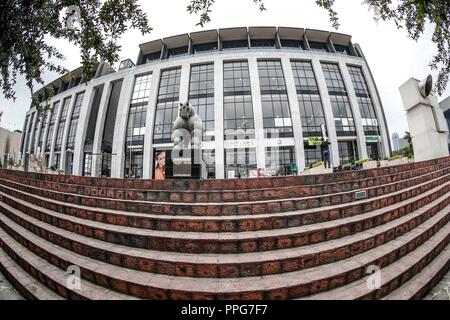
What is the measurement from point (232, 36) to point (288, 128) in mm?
14828

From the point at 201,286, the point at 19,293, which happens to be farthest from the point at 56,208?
the point at 201,286

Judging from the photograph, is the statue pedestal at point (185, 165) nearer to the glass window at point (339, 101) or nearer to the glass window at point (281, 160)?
the glass window at point (281, 160)

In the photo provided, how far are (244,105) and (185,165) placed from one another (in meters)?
15.4

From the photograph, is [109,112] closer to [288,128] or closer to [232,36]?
[232,36]

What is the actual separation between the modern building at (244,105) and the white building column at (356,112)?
106 millimetres

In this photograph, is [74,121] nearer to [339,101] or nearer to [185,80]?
[185,80]

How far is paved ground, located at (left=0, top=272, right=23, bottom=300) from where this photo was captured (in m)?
2.46

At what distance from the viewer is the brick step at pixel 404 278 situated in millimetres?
2025

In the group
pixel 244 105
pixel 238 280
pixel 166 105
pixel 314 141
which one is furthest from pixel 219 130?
pixel 238 280

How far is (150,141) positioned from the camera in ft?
66.2

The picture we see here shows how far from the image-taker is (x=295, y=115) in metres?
19.1

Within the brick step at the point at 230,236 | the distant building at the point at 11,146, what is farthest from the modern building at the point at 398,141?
the distant building at the point at 11,146

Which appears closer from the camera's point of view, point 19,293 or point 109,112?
point 19,293
